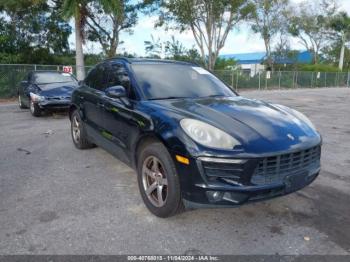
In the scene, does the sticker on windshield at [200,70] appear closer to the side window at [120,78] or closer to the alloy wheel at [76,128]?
the side window at [120,78]

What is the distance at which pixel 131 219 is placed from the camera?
3.31m

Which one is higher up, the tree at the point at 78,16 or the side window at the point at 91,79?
the tree at the point at 78,16

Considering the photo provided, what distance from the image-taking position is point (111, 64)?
4863 millimetres

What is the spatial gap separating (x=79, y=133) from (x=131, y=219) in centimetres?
287

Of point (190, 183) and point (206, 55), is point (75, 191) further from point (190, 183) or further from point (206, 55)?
point (206, 55)

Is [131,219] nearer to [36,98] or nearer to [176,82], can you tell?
[176,82]

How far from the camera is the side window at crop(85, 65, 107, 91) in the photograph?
4.92 meters

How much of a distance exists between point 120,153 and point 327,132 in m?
5.94

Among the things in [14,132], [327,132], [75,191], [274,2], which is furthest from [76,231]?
[274,2]

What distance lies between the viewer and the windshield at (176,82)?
13.0 ft

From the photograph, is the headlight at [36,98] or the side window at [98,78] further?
the headlight at [36,98]

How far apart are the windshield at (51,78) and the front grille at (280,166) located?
9.27 metres

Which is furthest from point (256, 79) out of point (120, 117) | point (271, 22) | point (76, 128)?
Result: point (120, 117)

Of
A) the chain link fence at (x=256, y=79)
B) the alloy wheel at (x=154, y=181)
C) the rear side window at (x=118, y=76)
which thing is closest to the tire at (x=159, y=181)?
the alloy wheel at (x=154, y=181)
